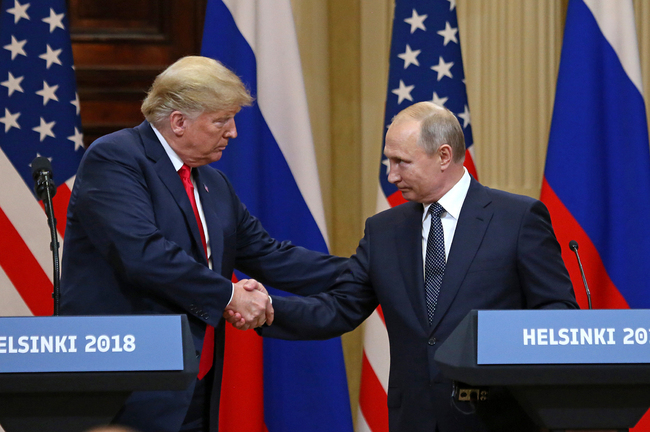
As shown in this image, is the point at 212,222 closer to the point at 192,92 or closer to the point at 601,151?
the point at 192,92

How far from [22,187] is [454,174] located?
83.2 inches

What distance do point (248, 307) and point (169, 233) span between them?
35 cm

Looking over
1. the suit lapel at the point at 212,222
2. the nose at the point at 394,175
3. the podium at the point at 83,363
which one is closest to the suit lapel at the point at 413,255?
the nose at the point at 394,175

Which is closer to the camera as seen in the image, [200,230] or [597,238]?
[200,230]

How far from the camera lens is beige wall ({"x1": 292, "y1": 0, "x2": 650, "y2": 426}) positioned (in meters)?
3.72

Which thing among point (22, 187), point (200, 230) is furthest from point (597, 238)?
point (22, 187)

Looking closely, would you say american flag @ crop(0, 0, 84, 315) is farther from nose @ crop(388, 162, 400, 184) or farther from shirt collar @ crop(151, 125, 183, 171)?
nose @ crop(388, 162, 400, 184)

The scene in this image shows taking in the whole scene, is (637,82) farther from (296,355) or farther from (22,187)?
(22,187)

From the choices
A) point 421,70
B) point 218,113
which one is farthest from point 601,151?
point 218,113

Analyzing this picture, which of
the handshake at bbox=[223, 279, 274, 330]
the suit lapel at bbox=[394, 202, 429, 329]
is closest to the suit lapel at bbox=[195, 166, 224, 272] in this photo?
the handshake at bbox=[223, 279, 274, 330]

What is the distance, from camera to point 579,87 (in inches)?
133

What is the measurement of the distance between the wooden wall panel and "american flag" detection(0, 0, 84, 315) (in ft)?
2.17

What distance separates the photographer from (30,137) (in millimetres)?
3396

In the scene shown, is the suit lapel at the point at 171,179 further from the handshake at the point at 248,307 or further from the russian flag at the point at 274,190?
the russian flag at the point at 274,190
